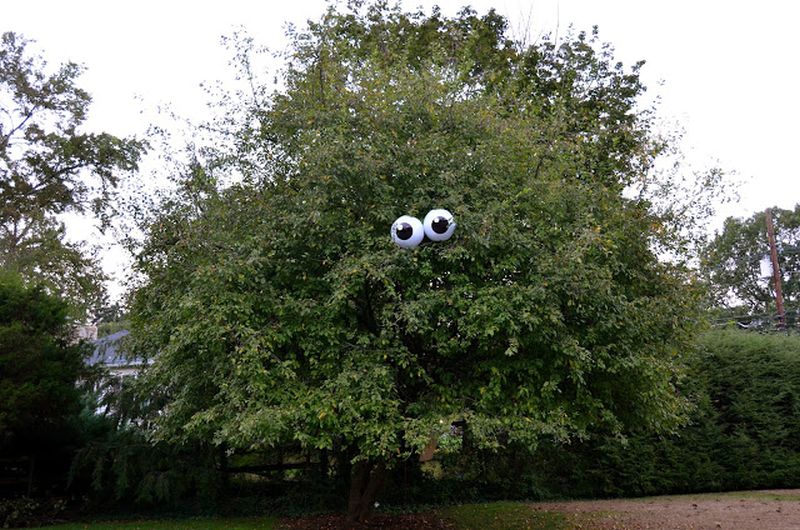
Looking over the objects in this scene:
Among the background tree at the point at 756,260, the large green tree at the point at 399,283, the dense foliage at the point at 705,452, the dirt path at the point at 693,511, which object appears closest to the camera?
the large green tree at the point at 399,283

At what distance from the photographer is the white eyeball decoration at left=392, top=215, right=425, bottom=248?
20.8 feet

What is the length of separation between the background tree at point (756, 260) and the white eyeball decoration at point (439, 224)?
3512cm

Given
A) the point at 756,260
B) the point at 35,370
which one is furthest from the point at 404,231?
the point at 756,260

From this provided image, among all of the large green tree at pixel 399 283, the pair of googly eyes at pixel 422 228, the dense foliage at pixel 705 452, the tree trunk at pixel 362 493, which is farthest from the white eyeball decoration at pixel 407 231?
A: the dense foliage at pixel 705 452

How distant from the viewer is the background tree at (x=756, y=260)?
37.9m

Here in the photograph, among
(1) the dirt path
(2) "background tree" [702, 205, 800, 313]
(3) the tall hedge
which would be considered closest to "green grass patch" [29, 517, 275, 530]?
(1) the dirt path

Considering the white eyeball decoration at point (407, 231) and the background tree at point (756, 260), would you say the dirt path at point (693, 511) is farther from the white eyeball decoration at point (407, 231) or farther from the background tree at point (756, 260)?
the background tree at point (756, 260)

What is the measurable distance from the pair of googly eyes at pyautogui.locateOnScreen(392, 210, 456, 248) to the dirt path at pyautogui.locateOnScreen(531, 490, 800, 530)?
515cm

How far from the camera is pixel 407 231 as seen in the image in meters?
6.35

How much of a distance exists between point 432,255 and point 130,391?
601 cm

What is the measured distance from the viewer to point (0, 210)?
17281 millimetres

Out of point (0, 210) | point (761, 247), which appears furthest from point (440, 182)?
point (761, 247)

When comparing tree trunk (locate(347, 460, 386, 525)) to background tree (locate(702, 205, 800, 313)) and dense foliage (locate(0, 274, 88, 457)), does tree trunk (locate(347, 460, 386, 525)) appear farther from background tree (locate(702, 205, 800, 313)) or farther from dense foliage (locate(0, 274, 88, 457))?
background tree (locate(702, 205, 800, 313))

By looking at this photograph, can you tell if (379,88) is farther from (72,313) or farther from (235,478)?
(235,478)
